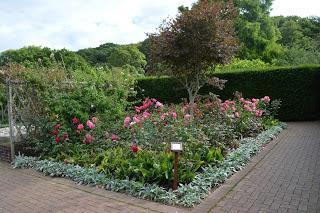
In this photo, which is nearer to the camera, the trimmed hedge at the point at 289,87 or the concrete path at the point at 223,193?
the concrete path at the point at 223,193

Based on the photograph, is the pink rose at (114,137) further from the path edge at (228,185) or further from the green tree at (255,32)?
the green tree at (255,32)

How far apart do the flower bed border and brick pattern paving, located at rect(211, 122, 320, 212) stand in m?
0.32

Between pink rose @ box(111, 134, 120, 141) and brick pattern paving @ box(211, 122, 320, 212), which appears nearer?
brick pattern paving @ box(211, 122, 320, 212)

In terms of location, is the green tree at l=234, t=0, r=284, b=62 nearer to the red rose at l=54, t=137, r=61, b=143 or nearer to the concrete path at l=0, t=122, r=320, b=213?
the concrete path at l=0, t=122, r=320, b=213

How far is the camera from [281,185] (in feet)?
16.3

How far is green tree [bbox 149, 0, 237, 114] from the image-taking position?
8672 mm

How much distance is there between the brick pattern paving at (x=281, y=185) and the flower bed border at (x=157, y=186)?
1.03ft

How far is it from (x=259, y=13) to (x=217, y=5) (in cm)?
2261

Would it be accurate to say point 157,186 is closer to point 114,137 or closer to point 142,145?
point 142,145

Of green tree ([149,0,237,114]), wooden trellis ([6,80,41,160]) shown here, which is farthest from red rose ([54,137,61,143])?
green tree ([149,0,237,114])

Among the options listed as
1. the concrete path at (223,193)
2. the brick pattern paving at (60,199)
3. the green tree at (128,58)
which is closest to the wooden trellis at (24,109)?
the concrete path at (223,193)

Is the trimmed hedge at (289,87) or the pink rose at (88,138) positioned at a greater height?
the trimmed hedge at (289,87)

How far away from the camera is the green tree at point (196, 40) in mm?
8672

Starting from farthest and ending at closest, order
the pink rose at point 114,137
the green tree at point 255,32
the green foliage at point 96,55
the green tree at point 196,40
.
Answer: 1. the green foliage at point 96,55
2. the green tree at point 255,32
3. the green tree at point 196,40
4. the pink rose at point 114,137
